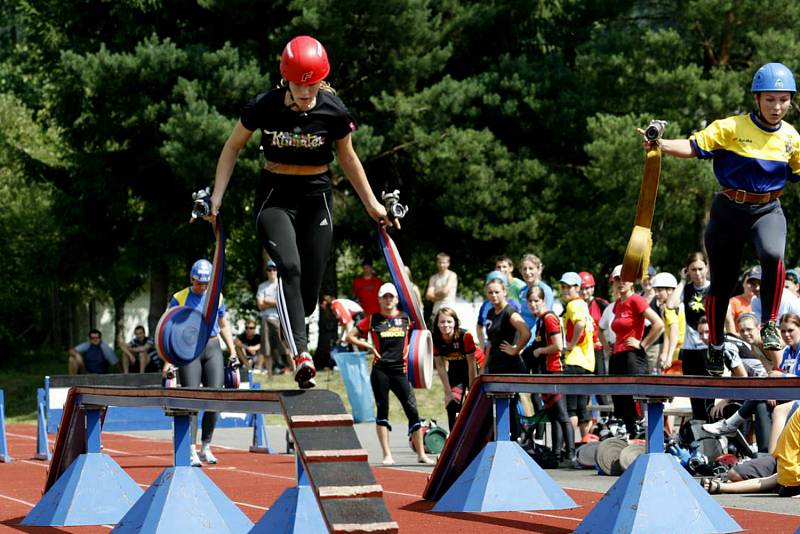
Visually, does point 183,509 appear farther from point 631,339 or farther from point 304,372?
point 631,339

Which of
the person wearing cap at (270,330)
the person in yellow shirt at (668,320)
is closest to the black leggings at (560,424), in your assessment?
the person in yellow shirt at (668,320)

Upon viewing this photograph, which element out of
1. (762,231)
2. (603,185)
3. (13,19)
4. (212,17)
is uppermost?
(13,19)

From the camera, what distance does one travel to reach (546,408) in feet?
44.0

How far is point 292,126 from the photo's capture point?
7586mm

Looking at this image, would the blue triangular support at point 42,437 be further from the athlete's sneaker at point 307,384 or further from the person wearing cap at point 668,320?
the athlete's sneaker at point 307,384

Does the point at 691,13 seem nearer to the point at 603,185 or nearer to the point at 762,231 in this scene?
the point at 603,185

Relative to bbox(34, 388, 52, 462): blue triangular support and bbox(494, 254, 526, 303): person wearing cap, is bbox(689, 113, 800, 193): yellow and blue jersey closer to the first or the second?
bbox(494, 254, 526, 303): person wearing cap

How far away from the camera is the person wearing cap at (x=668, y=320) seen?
45.9 ft

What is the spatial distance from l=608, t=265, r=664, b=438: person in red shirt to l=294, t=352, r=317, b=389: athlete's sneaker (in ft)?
21.9

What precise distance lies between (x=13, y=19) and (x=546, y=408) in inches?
1523

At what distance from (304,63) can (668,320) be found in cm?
790

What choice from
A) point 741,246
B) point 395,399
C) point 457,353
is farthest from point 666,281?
point 395,399

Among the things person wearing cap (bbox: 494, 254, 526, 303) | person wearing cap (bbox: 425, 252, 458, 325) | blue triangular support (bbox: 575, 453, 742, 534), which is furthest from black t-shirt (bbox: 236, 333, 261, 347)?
blue triangular support (bbox: 575, 453, 742, 534)

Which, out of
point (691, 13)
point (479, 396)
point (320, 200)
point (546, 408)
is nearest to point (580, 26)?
point (691, 13)
